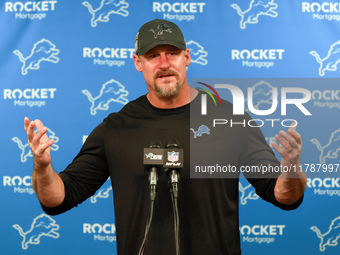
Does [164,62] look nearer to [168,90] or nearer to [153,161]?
[168,90]

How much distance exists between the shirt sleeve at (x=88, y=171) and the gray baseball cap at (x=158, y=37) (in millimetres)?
341

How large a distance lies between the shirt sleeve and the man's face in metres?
0.27

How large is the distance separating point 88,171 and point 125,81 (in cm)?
123

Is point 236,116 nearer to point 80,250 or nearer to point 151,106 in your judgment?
point 151,106

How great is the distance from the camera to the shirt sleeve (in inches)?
56.0

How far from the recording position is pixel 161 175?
1.31 meters

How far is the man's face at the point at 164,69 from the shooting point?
1.44m

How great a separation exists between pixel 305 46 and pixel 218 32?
0.57 m

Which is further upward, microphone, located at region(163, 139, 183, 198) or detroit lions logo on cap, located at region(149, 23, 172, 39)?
detroit lions logo on cap, located at region(149, 23, 172, 39)

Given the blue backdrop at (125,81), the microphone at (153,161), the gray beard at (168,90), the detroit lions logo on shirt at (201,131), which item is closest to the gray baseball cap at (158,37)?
the gray beard at (168,90)

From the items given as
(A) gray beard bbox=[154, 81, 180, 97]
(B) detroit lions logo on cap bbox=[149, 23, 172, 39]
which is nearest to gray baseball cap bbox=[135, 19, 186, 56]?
(B) detroit lions logo on cap bbox=[149, 23, 172, 39]

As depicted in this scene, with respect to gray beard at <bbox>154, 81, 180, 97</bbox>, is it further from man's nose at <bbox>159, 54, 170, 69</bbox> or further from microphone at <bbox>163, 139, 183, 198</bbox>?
microphone at <bbox>163, 139, 183, 198</bbox>

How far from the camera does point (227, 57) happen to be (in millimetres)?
2611

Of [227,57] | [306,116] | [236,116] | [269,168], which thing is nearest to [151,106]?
[236,116]
